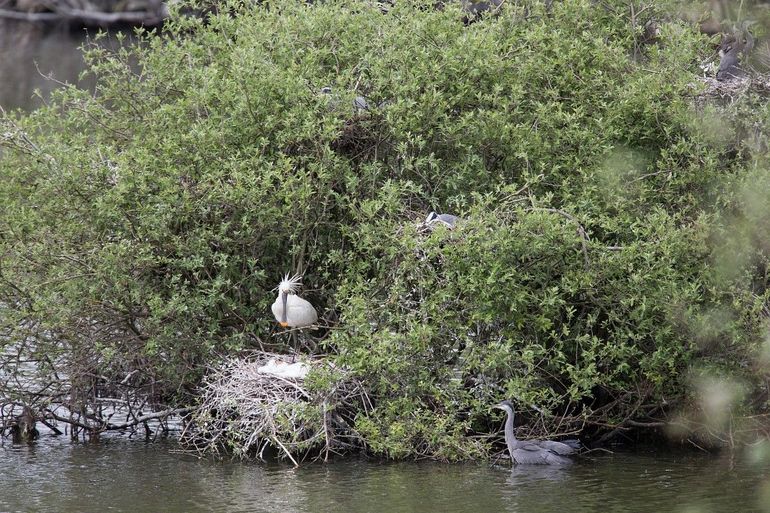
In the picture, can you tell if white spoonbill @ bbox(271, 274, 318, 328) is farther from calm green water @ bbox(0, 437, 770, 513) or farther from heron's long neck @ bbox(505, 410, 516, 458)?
heron's long neck @ bbox(505, 410, 516, 458)

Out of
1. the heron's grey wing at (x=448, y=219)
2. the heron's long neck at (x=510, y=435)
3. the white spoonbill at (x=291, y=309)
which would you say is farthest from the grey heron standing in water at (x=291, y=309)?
the heron's long neck at (x=510, y=435)

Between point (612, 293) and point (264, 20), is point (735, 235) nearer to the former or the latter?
point (612, 293)

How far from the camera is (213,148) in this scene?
38.7 ft

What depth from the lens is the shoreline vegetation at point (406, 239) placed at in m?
11.0

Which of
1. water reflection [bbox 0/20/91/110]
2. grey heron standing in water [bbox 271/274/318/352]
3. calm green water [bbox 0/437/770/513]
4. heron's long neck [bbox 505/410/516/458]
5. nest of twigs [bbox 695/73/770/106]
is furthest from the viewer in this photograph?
water reflection [bbox 0/20/91/110]

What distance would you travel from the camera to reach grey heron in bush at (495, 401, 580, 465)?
35.7 feet

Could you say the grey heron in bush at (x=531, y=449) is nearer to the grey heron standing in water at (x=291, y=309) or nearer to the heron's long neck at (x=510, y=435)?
the heron's long neck at (x=510, y=435)

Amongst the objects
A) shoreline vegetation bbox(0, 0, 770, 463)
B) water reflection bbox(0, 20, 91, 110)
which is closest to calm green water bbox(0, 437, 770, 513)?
shoreline vegetation bbox(0, 0, 770, 463)

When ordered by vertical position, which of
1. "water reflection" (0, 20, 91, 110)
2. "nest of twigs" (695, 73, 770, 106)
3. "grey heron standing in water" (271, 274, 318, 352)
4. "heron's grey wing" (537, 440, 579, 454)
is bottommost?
"heron's grey wing" (537, 440, 579, 454)

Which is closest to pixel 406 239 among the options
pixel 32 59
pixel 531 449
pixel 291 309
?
pixel 291 309

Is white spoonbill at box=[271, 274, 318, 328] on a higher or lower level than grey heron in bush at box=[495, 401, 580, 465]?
higher

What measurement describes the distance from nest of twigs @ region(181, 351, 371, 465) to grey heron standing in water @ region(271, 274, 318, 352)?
37cm

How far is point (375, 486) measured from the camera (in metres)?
10.4

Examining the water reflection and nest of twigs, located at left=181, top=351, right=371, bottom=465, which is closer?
nest of twigs, located at left=181, top=351, right=371, bottom=465
